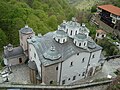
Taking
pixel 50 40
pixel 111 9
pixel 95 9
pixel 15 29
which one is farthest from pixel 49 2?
pixel 50 40

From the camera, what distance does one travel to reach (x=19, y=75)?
2991cm

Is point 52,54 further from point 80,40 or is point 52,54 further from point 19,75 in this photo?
point 19,75

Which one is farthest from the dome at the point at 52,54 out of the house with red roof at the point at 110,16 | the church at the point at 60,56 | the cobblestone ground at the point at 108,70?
the house with red roof at the point at 110,16

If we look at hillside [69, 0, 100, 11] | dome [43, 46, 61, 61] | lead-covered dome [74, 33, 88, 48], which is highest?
lead-covered dome [74, 33, 88, 48]

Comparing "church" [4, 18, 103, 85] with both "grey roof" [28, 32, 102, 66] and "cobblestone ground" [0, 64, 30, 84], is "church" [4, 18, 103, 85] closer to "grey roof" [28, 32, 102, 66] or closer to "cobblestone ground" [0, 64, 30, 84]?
"grey roof" [28, 32, 102, 66]

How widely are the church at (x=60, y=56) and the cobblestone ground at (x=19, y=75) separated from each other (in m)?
1.30

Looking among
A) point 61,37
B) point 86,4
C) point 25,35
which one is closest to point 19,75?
point 25,35

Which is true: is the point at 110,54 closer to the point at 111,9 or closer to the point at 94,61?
the point at 94,61

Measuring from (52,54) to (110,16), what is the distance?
35.2 metres

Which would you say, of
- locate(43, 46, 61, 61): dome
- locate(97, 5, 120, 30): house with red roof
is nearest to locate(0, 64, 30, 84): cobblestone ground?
locate(43, 46, 61, 61): dome

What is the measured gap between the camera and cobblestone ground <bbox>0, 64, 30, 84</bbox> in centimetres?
2866

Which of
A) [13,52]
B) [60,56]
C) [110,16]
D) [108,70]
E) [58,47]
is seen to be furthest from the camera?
[110,16]

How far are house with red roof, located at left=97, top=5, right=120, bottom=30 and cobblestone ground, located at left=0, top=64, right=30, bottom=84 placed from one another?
33.1 meters

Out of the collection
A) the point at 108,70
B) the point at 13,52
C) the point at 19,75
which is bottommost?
the point at 108,70
